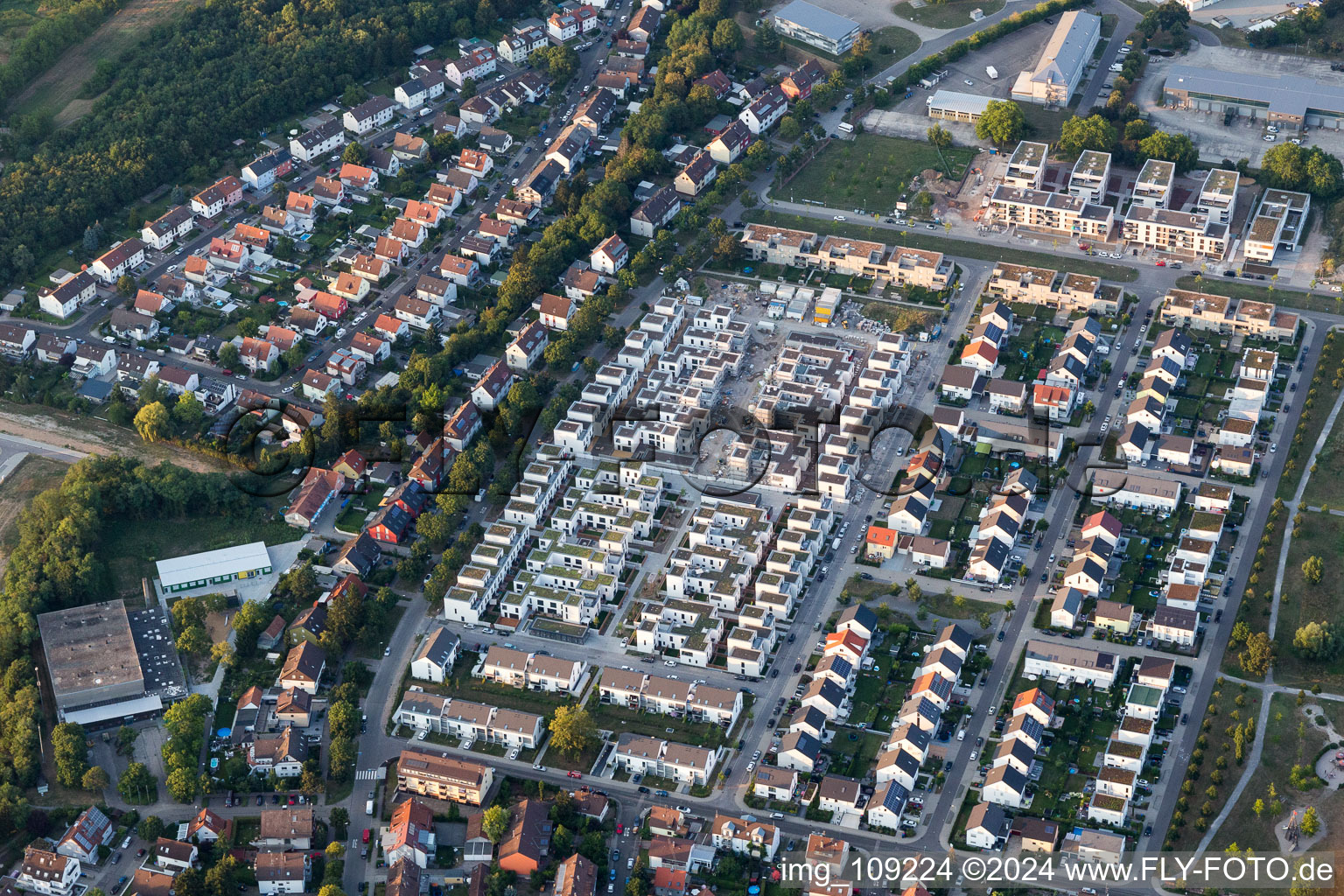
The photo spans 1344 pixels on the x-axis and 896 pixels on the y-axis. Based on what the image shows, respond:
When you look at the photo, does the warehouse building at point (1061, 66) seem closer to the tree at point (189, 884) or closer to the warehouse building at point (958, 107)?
the warehouse building at point (958, 107)

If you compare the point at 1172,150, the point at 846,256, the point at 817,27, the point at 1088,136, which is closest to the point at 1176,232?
the point at 1172,150

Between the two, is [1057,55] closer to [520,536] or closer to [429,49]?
[429,49]

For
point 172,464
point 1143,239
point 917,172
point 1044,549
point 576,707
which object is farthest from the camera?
point 917,172

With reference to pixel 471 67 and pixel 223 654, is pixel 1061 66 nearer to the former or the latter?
pixel 471 67

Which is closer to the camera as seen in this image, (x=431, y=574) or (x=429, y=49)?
(x=431, y=574)

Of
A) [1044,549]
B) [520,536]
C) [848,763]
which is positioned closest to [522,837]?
[848,763]

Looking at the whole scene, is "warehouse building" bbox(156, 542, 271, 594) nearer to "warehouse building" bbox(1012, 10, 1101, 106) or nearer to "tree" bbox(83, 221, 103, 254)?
"tree" bbox(83, 221, 103, 254)

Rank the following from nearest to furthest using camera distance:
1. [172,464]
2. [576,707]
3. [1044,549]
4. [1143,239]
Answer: [576,707], [1044,549], [172,464], [1143,239]
